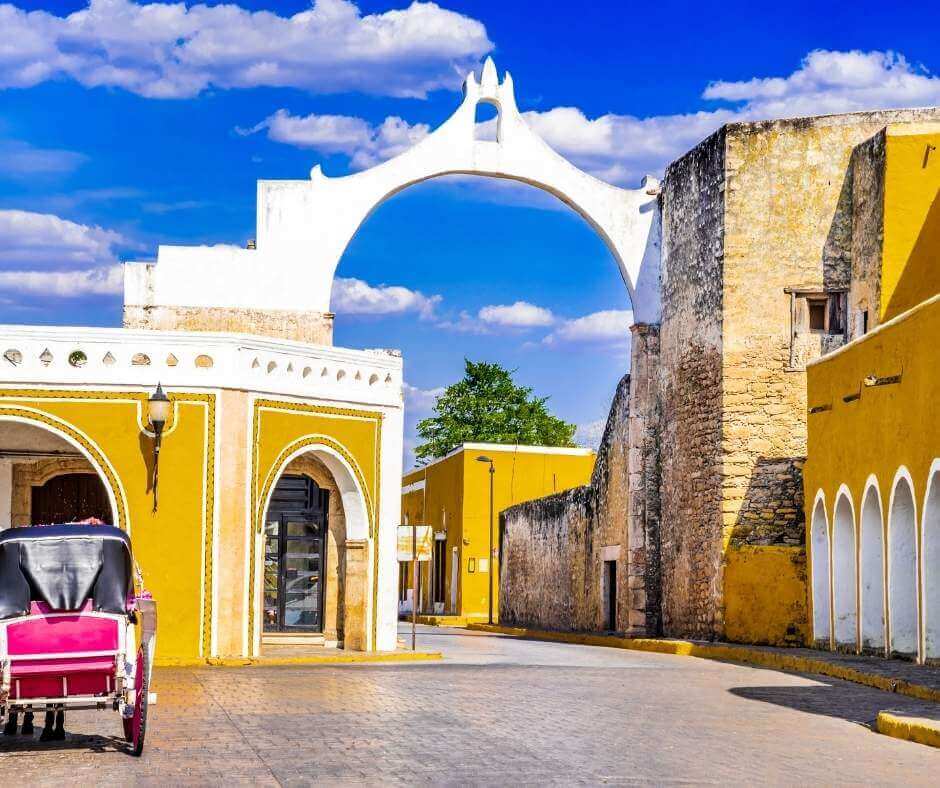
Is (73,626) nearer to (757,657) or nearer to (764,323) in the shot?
(757,657)

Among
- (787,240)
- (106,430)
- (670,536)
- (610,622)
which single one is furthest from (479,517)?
(106,430)

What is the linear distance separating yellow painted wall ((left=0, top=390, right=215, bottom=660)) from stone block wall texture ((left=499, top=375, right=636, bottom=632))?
39.3ft

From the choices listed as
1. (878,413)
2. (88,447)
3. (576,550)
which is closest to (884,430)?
(878,413)

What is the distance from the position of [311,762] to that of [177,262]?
1843 centimetres

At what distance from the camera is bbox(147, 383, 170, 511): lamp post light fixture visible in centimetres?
1834

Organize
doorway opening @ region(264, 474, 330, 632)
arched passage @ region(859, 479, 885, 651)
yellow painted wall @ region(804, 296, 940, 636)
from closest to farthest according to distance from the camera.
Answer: yellow painted wall @ region(804, 296, 940, 636)
arched passage @ region(859, 479, 885, 651)
doorway opening @ region(264, 474, 330, 632)

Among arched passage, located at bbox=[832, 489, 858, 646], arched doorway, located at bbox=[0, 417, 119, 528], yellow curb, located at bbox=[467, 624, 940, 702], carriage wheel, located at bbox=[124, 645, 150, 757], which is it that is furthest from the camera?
arched passage, located at bbox=[832, 489, 858, 646]

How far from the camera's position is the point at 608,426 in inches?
1282

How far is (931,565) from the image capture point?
18.1 m

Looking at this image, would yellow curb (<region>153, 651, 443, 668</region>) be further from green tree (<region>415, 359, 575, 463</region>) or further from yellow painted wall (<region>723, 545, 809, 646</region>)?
green tree (<region>415, 359, 575, 463</region>)

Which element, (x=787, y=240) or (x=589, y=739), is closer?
(x=589, y=739)

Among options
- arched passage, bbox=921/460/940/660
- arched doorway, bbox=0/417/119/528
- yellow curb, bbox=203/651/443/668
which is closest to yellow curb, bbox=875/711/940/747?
arched passage, bbox=921/460/940/660

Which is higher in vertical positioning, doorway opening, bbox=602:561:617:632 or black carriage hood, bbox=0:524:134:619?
black carriage hood, bbox=0:524:134:619

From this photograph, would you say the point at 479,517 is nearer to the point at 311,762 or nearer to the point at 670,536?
the point at 670,536
